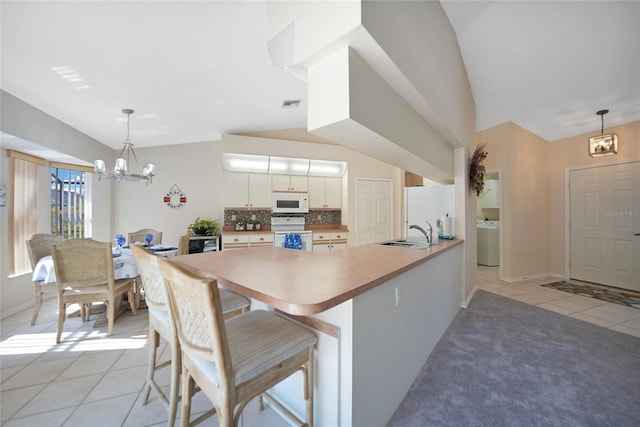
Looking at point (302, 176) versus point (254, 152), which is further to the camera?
point (302, 176)

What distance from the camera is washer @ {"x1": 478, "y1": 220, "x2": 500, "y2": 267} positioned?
5.70 metres

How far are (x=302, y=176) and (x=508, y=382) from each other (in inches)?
167

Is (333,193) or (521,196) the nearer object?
(521,196)

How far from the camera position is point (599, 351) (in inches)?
87.9

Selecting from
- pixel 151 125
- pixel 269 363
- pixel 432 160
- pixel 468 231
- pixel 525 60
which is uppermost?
pixel 525 60

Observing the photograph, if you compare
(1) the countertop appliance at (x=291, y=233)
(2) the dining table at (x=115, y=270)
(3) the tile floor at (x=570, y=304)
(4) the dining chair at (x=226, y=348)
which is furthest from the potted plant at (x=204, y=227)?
(3) the tile floor at (x=570, y=304)

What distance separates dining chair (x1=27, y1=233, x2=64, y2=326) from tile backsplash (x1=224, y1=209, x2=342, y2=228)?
2.42 m

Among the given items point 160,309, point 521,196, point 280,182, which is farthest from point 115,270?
point 521,196

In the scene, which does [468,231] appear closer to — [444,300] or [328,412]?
[444,300]

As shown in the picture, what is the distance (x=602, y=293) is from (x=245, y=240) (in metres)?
5.78

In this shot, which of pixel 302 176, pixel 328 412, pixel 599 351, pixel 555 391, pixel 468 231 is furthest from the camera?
pixel 302 176

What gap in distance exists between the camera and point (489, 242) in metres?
Answer: 5.73

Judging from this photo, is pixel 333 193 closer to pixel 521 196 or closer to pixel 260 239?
pixel 260 239

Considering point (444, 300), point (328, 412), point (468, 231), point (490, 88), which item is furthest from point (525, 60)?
point (328, 412)
